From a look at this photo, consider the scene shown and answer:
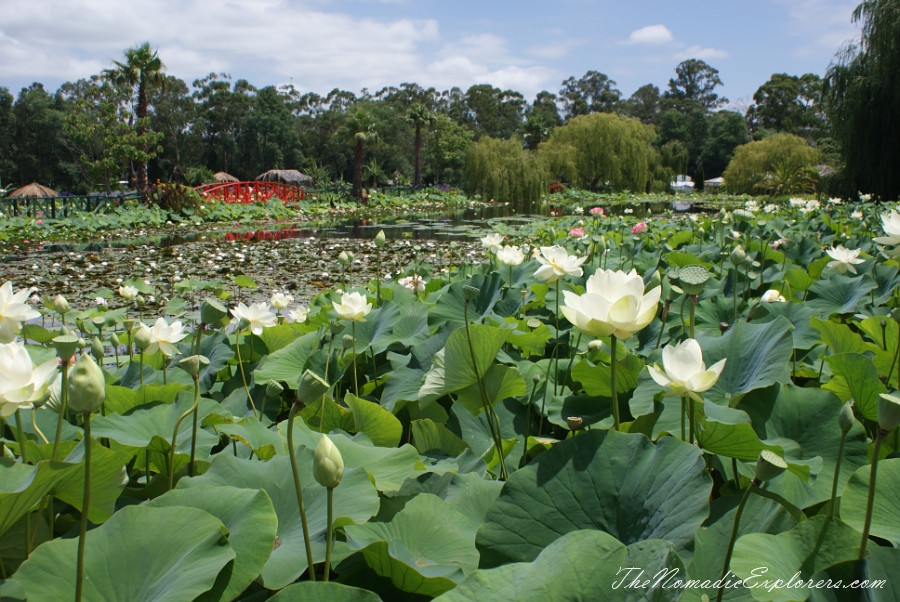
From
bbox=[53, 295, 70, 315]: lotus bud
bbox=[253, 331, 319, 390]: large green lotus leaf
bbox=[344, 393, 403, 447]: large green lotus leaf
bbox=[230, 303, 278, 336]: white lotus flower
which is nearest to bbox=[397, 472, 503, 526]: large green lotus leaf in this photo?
bbox=[344, 393, 403, 447]: large green lotus leaf

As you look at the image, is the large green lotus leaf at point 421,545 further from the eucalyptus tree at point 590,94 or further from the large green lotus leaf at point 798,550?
the eucalyptus tree at point 590,94

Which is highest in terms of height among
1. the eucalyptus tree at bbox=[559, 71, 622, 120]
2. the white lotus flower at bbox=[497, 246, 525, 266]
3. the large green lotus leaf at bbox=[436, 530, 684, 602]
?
the eucalyptus tree at bbox=[559, 71, 622, 120]

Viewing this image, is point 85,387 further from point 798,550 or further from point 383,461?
point 798,550

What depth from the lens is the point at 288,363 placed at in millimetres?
1394

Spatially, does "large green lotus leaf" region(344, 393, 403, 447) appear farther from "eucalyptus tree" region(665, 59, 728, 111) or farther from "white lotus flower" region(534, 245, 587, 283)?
"eucalyptus tree" region(665, 59, 728, 111)

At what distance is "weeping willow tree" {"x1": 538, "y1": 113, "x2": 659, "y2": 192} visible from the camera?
23359 millimetres

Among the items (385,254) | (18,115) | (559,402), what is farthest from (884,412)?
(18,115)

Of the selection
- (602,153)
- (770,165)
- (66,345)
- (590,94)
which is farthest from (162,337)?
(590,94)

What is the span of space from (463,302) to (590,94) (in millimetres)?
70356

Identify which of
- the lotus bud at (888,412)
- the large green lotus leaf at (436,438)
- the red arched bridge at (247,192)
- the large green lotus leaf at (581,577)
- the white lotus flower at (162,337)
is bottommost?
the large green lotus leaf at (436,438)

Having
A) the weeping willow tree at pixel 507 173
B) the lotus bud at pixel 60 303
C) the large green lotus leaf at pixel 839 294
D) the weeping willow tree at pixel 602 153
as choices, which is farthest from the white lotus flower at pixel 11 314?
the weeping willow tree at pixel 602 153

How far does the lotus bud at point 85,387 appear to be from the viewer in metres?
0.54

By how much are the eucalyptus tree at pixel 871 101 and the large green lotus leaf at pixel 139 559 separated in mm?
13278

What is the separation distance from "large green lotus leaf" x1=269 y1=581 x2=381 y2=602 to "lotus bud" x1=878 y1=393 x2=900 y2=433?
0.45 meters
